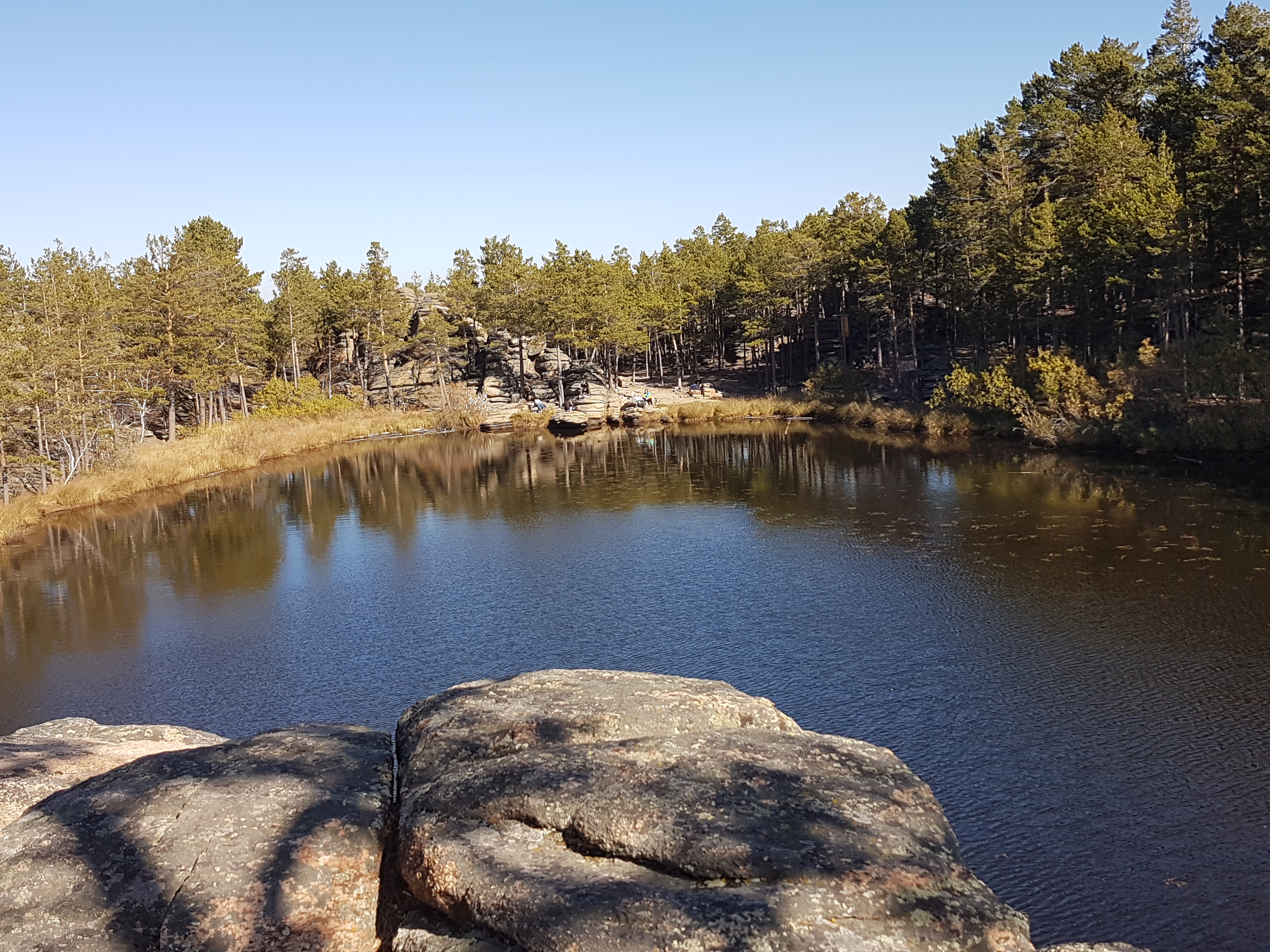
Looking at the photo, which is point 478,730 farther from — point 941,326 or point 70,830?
point 941,326

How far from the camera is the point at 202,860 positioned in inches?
283

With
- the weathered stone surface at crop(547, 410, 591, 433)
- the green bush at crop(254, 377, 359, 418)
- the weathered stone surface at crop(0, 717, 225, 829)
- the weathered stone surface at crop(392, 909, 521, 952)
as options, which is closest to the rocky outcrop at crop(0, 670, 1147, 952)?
the weathered stone surface at crop(392, 909, 521, 952)

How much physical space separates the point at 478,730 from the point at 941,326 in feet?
265

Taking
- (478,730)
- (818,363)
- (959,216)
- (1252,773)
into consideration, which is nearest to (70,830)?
(478,730)

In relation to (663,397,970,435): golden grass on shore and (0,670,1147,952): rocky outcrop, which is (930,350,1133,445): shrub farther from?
(0,670,1147,952): rocky outcrop

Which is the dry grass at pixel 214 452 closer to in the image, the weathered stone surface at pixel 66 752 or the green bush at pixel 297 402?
the green bush at pixel 297 402

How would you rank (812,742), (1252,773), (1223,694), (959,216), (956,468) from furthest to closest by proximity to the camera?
(959,216) < (956,468) < (1223,694) < (1252,773) < (812,742)

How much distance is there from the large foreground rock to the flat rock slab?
528 mm

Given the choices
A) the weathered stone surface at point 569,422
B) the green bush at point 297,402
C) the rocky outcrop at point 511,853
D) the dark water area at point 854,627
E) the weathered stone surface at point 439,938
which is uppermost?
the green bush at point 297,402

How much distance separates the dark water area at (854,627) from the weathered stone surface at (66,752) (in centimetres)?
689

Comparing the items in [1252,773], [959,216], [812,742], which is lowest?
[1252,773]

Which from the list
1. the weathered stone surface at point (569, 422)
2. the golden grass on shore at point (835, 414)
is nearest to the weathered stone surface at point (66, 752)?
the golden grass on shore at point (835, 414)

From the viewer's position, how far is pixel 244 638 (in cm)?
2492

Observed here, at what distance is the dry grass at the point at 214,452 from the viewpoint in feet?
146
